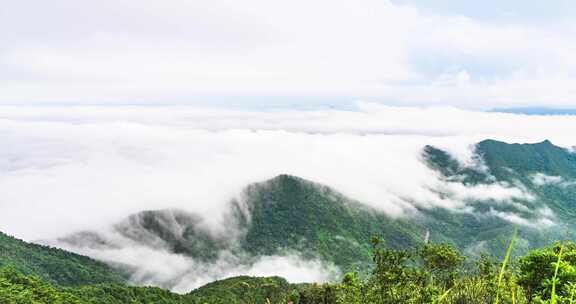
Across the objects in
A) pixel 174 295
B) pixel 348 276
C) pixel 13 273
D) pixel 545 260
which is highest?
pixel 545 260

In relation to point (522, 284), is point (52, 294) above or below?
below

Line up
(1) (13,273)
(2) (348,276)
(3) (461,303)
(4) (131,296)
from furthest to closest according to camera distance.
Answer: (4) (131,296) < (1) (13,273) < (2) (348,276) < (3) (461,303)

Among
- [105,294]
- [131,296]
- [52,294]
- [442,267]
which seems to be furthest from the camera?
[131,296]

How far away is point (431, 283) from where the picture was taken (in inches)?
2004

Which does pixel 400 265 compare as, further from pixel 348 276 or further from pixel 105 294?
pixel 105 294

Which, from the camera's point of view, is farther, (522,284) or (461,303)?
(522,284)

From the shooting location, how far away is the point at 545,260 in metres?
32.9

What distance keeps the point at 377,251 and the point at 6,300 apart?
344 feet

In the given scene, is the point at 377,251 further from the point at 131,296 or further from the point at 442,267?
the point at 131,296

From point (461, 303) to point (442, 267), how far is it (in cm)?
3616

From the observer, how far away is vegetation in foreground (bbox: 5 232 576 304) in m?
15.2

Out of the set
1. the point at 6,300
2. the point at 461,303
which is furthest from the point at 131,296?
the point at 461,303

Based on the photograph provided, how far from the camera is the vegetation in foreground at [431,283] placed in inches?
600

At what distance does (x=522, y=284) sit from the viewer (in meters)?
34.5
